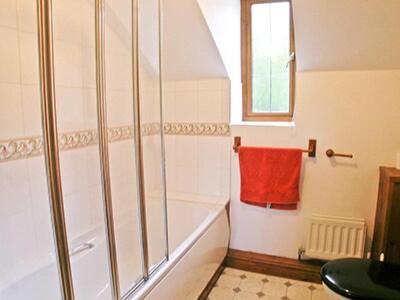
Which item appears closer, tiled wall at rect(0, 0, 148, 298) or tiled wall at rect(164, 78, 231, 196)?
tiled wall at rect(0, 0, 148, 298)

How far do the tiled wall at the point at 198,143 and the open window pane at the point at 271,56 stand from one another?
0.31 m

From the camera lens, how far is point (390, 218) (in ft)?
5.90

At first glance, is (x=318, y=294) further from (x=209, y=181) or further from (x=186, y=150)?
(x=186, y=150)

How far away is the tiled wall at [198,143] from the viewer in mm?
2400

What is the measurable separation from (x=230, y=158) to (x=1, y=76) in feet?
5.16

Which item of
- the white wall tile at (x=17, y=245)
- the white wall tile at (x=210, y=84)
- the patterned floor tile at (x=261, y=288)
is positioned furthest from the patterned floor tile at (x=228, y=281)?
the white wall tile at (x=210, y=84)

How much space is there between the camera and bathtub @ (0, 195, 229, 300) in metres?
1.45

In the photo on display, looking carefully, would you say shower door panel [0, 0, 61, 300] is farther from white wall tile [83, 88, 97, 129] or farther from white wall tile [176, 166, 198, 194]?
white wall tile [176, 166, 198, 194]

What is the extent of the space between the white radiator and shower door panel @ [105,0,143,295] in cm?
121

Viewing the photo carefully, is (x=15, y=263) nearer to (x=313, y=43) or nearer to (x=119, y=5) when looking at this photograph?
(x=119, y=5)

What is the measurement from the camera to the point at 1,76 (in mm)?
1341

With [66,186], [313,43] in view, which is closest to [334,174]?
[313,43]

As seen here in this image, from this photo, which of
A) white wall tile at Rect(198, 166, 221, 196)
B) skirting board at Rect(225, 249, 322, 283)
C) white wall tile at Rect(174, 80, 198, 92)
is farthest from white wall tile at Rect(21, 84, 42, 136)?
skirting board at Rect(225, 249, 322, 283)

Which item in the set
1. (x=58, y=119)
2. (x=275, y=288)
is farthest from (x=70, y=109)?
(x=275, y=288)
